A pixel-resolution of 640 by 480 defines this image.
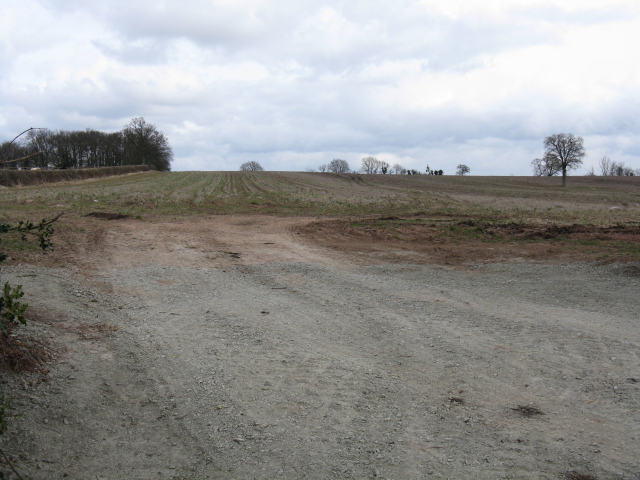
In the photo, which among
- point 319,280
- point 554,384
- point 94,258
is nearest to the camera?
point 554,384

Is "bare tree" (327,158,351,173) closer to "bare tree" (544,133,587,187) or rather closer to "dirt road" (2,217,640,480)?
"bare tree" (544,133,587,187)

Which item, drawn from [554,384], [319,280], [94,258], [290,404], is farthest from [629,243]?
[94,258]

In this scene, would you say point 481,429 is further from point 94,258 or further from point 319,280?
point 94,258

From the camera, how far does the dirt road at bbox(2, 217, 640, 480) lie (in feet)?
13.9

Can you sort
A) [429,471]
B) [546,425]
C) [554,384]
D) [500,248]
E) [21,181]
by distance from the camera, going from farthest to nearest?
1. [21,181]
2. [500,248]
3. [554,384]
4. [546,425]
5. [429,471]

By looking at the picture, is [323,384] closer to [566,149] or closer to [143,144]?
[566,149]

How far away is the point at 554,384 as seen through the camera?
5.64 metres

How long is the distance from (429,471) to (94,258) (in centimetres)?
Result: 973

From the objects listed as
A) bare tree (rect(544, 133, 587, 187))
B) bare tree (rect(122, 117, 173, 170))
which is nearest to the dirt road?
bare tree (rect(544, 133, 587, 187))

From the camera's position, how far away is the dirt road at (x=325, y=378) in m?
4.24

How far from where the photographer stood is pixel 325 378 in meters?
5.75

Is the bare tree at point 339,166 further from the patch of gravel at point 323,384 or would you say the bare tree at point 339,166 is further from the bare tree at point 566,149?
the patch of gravel at point 323,384

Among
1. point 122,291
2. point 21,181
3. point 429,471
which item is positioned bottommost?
point 429,471

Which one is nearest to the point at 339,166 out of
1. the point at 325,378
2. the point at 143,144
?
the point at 143,144
